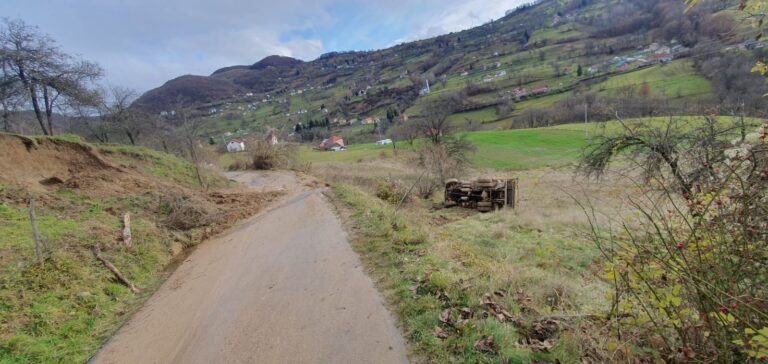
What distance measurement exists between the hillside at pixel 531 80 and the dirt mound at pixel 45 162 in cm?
4403

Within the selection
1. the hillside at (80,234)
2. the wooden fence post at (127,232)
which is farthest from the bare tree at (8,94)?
the wooden fence post at (127,232)

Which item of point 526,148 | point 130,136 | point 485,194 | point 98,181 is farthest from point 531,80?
point 98,181

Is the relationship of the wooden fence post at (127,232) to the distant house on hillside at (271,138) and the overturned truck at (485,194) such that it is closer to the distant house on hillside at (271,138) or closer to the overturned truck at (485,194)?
the overturned truck at (485,194)

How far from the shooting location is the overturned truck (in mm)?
18906

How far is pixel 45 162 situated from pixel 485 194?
20894 mm

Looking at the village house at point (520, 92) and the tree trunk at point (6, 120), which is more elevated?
the village house at point (520, 92)

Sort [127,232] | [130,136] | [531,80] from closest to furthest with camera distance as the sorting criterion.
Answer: [127,232]
[130,136]
[531,80]

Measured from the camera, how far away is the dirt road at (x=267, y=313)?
4.82 metres

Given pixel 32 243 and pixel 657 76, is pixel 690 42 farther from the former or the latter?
pixel 32 243

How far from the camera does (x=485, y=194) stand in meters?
19.3

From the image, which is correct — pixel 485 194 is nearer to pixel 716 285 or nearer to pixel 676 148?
pixel 676 148

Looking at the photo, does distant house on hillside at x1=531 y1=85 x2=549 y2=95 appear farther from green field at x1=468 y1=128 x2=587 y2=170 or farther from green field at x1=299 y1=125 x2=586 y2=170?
green field at x1=468 y1=128 x2=587 y2=170

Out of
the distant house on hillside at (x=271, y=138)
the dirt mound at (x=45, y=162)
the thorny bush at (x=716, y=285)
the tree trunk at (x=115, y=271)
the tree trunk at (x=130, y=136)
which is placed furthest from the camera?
the tree trunk at (x=130, y=136)

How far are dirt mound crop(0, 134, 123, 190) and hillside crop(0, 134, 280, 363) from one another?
0.03 metres
